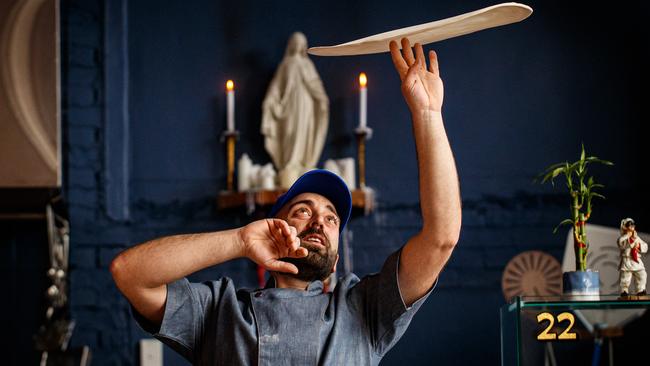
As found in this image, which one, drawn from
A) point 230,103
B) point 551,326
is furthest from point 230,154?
point 551,326

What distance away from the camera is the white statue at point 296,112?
13.2 feet

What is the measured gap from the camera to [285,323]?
1864 mm

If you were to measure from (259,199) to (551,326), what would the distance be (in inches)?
90.8

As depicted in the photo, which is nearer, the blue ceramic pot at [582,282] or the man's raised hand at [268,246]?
the man's raised hand at [268,246]

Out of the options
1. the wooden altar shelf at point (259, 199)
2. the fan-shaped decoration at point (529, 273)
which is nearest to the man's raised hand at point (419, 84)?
the wooden altar shelf at point (259, 199)

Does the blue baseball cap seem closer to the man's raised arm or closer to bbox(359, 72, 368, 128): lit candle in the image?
the man's raised arm

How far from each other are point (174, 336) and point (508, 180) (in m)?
2.59

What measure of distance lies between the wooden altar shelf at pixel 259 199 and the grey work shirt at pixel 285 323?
186 cm

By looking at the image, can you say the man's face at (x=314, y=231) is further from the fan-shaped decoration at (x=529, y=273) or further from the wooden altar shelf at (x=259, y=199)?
the fan-shaped decoration at (x=529, y=273)

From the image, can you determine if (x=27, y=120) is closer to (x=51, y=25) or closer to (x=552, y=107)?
(x=51, y=25)

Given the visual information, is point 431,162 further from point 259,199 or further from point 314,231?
point 259,199

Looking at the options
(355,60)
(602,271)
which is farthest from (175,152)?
(602,271)

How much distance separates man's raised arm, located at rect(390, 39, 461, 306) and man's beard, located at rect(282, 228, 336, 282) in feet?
0.73

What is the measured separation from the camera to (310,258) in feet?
6.37
